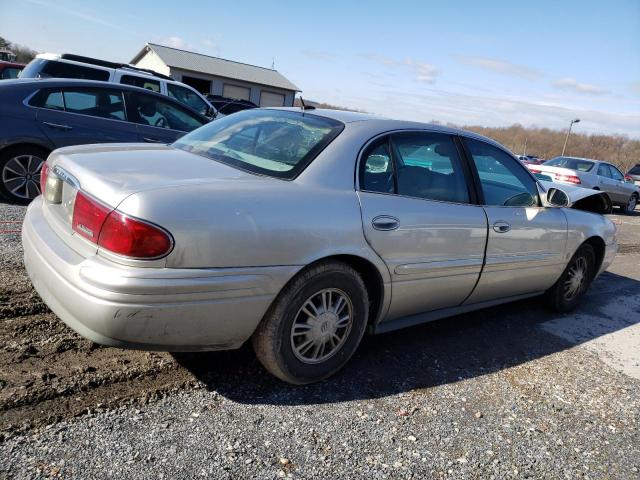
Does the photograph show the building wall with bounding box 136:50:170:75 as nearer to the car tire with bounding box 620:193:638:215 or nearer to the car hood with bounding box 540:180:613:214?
the car tire with bounding box 620:193:638:215

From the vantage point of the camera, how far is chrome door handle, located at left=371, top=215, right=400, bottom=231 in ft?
9.66

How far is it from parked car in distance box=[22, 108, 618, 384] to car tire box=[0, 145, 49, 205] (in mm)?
3402

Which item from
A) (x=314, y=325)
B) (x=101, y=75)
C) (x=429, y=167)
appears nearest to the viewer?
(x=314, y=325)

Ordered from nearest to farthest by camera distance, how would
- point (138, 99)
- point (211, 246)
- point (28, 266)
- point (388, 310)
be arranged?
1. point (211, 246)
2. point (28, 266)
3. point (388, 310)
4. point (138, 99)

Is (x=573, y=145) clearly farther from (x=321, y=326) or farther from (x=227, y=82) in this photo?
(x=321, y=326)

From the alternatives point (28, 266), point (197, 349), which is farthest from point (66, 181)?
point (197, 349)

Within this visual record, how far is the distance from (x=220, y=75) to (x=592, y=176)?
27285 mm

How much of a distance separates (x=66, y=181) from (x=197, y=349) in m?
1.13

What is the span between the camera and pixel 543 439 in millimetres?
2803

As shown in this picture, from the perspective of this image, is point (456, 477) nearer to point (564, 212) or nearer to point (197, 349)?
point (197, 349)

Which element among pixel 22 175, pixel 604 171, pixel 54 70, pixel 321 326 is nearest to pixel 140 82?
pixel 54 70

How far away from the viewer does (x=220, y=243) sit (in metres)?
2.37

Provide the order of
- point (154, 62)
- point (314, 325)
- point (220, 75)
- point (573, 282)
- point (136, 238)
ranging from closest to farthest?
1. point (136, 238)
2. point (314, 325)
3. point (573, 282)
4. point (220, 75)
5. point (154, 62)

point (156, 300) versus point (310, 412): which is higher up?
point (156, 300)
